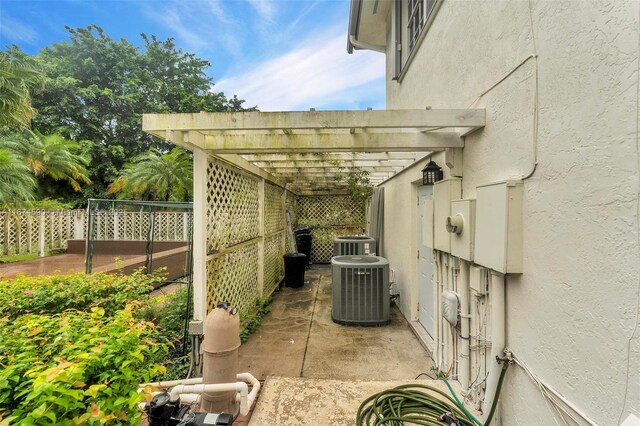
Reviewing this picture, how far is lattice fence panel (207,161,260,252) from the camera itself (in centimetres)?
368

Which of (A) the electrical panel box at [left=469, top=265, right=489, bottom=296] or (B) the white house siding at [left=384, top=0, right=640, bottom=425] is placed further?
(A) the electrical panel box at [left=469, top=265, right=489, bottom=296]

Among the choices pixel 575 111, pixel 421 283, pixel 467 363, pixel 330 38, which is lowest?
pixel 467 363

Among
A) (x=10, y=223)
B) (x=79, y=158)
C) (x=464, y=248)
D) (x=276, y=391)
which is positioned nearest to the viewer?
(x=464, y=248)

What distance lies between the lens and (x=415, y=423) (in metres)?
2.17

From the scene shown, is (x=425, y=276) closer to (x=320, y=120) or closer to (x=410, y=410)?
(x=410, y=410)

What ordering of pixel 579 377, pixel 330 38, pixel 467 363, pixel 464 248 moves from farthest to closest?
1. pixel 330 38
2. pixel 467 363
3. pixel 464 248
4. pixel 579 377

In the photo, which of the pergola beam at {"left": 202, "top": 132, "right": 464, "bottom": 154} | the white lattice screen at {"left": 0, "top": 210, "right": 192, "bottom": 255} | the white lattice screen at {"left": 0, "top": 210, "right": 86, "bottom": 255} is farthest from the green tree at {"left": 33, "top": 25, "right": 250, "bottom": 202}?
the pergola beam at {"left": 202, "top": 132, "right": 464, "bottom": 154}

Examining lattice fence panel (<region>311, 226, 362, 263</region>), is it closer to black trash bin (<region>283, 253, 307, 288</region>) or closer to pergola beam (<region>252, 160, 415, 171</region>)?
black trash bin (<region>283, 253, 307, 288</region>)

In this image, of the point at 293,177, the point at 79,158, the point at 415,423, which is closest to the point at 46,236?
the point at 79,158

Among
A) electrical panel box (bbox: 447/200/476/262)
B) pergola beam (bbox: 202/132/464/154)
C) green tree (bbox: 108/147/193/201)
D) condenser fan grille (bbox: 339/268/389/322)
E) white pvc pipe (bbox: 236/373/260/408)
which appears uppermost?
green tree (bbox: 108/147/193/201)

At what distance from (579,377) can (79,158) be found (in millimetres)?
19652

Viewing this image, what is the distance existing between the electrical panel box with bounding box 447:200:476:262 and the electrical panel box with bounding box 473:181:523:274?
223 mm

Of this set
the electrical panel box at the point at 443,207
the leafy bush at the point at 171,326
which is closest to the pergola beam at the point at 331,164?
the electrical panel box at the point at 443,207

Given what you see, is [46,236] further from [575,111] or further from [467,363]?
[575,111]
